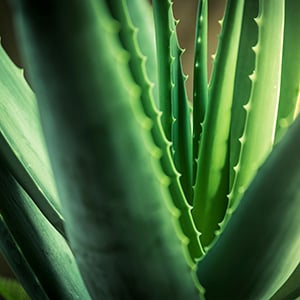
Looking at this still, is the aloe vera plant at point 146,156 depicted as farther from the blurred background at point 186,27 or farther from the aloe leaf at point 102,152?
the blurred background at point 186,27

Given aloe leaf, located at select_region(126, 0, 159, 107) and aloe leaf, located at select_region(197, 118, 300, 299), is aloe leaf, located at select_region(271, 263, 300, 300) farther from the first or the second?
aloe leaf, located at select_region(126, 0, 159, 107)

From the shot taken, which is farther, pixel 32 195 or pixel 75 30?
pixel 32 195

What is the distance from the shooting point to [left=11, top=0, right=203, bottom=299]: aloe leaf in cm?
19

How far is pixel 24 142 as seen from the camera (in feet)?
1.12

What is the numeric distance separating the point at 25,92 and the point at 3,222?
0.08 metres

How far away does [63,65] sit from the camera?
0.19 metres

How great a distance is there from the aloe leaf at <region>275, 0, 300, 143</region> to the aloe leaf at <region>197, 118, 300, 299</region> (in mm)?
118

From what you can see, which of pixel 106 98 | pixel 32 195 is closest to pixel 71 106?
pixel 106 98

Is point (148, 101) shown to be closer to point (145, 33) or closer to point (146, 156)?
point (146, 156)

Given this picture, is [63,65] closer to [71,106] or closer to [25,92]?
[71,106]

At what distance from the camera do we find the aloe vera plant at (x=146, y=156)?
0.19 meters

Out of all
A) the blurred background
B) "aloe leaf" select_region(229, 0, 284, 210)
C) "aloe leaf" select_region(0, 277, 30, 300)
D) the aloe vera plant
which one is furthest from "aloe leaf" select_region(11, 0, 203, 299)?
the blurred background

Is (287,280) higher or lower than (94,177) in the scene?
lower

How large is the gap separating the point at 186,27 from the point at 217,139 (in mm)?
390
